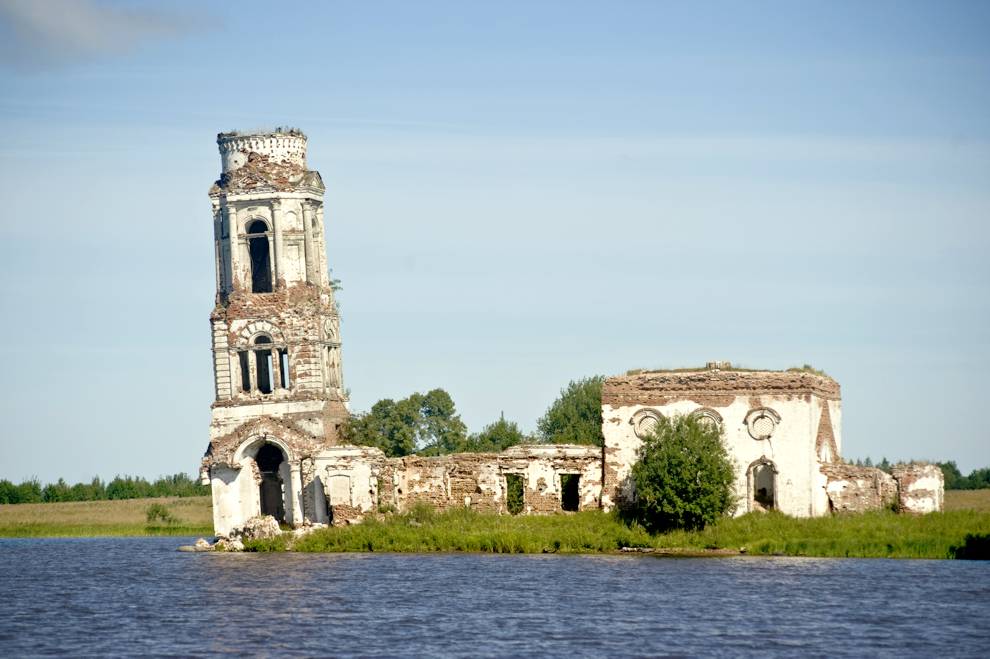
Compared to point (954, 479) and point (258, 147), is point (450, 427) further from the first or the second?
point (954, 479)

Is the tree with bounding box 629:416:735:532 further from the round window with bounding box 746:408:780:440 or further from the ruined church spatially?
the ruined church

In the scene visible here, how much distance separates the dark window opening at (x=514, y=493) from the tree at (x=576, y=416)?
34.2 feet

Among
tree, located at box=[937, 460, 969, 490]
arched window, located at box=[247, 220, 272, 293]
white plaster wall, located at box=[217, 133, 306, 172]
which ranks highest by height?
white plaster wall, located at box=[217, 133, 306, 172]

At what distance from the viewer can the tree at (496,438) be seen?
51250 mm

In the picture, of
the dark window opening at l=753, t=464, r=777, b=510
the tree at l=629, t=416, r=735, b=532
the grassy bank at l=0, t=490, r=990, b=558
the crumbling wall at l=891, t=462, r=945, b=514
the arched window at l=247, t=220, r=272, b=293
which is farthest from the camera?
the arched window at l=247, t=220, r=272, b=293

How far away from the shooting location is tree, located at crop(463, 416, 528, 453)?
168 ft

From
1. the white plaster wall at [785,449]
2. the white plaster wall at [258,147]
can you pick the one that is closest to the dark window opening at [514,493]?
the white plaster wall at [785,449]

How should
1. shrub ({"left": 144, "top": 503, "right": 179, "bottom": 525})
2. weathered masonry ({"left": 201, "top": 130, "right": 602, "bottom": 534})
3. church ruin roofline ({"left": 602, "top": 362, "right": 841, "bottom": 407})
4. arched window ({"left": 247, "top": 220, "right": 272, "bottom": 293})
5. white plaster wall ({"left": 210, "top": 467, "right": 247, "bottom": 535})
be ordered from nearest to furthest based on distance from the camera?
church ruin roofline ({"left": 602, "top": 362, "right": 841, "bottom": 407})
weathered masonry ({"left": 201, "top": 130, "right": 602, "bottom": 534})
white plaster wall ({"left": 210, "top": 467, "right": 247, "bottom": 535})
arched window ({"left": 247, "top": 220, "right": 272, "bottom": 293})
shrub ({"left": 144, "top": 503, "right": 179, "bottom": 525})

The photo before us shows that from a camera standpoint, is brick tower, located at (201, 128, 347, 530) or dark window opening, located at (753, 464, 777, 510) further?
brick tower, located at (201, 128, 347, 530)

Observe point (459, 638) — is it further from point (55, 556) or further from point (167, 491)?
point (167, 491)

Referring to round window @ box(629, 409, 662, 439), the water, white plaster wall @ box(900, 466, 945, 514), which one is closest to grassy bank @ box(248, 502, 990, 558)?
white plaster wall @ box(900, 466, 945, 514)

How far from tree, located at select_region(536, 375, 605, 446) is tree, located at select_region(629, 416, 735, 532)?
15.2 meters

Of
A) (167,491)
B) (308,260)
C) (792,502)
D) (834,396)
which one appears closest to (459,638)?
(792,502)

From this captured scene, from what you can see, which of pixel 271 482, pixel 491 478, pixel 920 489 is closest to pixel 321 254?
pixel 271 482
